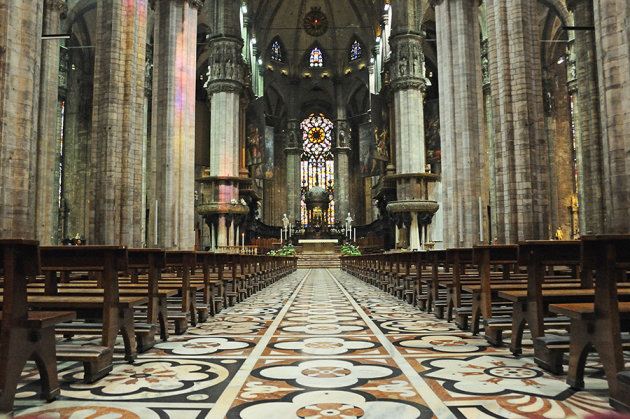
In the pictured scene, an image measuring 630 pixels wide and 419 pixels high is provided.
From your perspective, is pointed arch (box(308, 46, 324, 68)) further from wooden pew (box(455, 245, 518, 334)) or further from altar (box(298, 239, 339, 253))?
wooden pew (box(455, 245, 518, 334))

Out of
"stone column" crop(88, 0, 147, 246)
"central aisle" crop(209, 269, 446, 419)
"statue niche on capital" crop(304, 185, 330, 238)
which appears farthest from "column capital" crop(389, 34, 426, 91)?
"central aisle" crop(209, 269, 446, 419)

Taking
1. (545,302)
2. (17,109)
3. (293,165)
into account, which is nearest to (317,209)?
(293,165)

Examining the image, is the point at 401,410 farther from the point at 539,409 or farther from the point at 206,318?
the point at 206,318

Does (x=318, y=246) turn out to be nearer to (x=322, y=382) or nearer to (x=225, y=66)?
(x=225, y=66)

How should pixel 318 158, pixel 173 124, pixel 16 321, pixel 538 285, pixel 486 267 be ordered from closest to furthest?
1. pixel 16 321
2. pixel 538 285
3. pixel 486 267
4. pixel 173 124
5. pixel 318 158

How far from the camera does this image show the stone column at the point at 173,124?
15.9 metres

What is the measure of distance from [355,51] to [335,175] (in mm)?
11544

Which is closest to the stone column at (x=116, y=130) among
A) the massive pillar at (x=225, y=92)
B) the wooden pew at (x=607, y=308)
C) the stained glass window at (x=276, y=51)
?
the wooden pew at (x=607, y=308)

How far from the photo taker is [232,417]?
2.48 metres

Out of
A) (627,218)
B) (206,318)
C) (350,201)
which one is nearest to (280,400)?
(206,318)

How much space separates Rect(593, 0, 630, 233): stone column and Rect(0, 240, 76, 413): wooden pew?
815cm

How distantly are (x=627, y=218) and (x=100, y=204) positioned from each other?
415 inches

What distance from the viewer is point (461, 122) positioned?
16.4 m

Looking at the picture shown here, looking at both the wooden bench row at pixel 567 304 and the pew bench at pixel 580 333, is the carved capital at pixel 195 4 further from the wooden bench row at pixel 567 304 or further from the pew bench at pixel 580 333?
the pew bench at pixel 580 333
